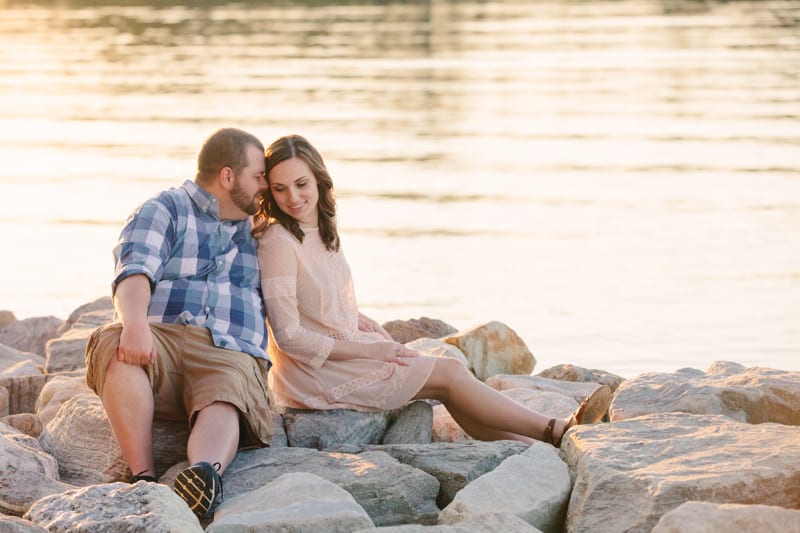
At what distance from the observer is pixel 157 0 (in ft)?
155

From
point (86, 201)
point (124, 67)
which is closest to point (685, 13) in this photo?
point (124, 67)

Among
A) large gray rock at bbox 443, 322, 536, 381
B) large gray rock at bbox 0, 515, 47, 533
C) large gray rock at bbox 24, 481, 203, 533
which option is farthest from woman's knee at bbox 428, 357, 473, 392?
large gray rock at bbox 0, 515, 47, 533

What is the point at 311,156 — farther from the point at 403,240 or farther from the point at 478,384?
the point at 403,240

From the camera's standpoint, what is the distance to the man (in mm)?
4832

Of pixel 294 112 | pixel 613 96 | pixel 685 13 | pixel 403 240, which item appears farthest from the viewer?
pixel 685 13

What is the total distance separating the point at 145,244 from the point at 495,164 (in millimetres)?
10408

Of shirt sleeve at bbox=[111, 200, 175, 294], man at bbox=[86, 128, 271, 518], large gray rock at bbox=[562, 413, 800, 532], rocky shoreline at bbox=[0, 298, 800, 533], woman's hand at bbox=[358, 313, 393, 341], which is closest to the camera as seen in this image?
rocky shoreline at bbox=[0, 298, 800, 533]

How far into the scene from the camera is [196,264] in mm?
5270

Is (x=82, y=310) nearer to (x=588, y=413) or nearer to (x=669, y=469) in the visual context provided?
(x=588, y=413)

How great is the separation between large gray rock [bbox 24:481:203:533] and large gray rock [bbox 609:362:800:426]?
1.93 metres

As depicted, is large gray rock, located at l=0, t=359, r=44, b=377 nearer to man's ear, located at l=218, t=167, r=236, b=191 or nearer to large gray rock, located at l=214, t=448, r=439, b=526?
man's ear, located at l=218, t=167, r=236, b=191

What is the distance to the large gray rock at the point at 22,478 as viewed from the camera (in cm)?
454

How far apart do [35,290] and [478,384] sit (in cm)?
588

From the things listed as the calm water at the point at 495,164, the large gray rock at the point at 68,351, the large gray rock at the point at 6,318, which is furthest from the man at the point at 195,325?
the large gray rock at the point at 6,318
